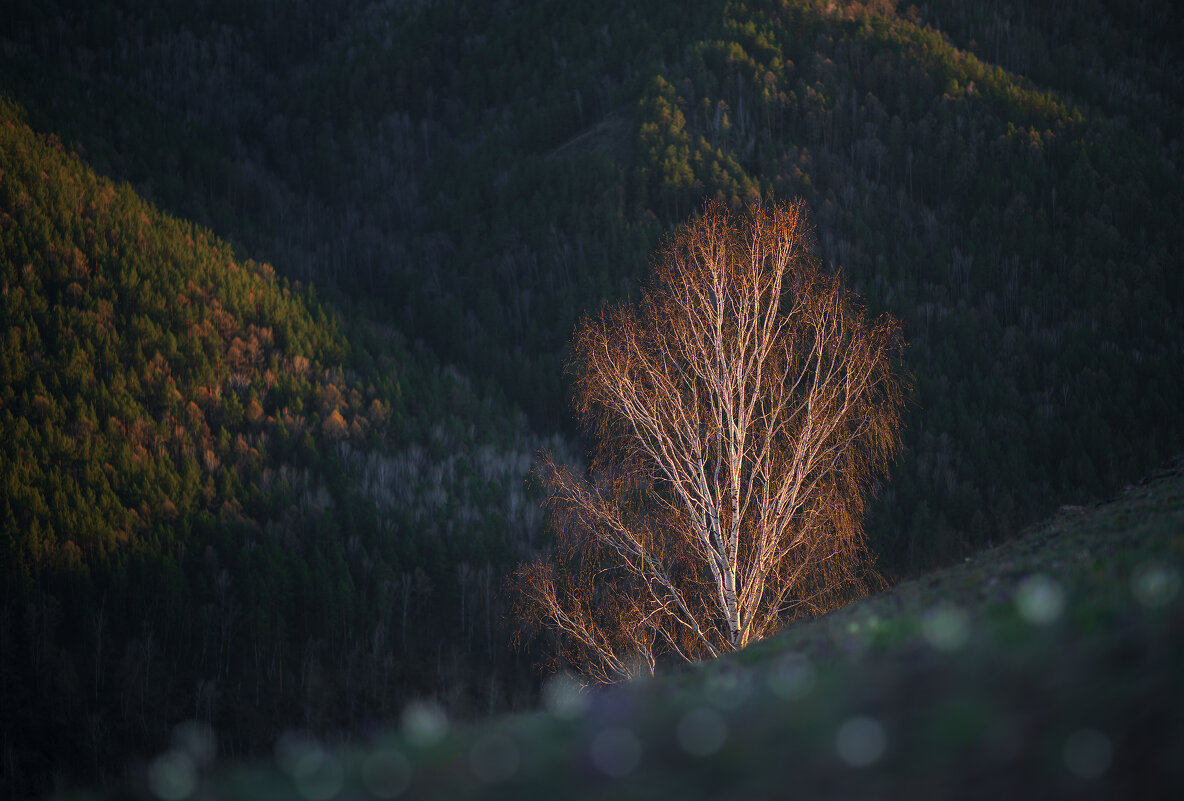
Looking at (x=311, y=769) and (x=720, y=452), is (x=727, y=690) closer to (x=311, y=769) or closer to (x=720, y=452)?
(x=311, y=769)

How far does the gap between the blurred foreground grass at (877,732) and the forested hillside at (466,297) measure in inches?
2652

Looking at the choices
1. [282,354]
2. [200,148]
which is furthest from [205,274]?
[200,148]

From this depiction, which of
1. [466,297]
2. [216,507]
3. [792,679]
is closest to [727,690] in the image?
[792,679]

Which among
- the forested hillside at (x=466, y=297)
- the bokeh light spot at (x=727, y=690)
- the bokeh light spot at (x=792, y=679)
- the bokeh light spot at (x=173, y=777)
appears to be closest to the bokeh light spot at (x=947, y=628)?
the bokeh light spot at (x=792, y=679)

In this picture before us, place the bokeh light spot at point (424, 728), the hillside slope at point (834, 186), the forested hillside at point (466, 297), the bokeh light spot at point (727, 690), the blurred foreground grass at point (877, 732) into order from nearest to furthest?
the blurred foreground grass at point (877, 732)
the bokeh light spot at point (727, 690)
the bokeh light spot at point (424, 728)
the forested hillside at point (466, 297)
the hillside slope at point (834, 186)

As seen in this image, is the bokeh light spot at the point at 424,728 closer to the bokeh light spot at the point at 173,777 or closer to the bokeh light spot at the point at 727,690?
the bokeh light spot at the point at 173,777

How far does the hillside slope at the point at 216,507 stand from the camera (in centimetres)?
7038

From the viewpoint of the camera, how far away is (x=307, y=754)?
17.4 ft

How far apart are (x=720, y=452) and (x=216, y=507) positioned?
272 feet

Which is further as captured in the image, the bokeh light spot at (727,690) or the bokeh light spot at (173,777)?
the bokeh light spot at (727,690)

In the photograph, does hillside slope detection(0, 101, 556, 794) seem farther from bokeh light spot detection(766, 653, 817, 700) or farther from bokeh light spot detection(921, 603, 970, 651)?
bokeh light spot detection(921, 603, 970, 651)

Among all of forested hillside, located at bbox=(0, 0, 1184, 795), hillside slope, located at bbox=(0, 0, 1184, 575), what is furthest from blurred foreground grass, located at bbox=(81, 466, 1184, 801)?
hillside slope, located at bbox=(0, 0, 1184, 575)

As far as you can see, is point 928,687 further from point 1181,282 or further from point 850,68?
point 850,68

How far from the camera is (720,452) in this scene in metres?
18.5
